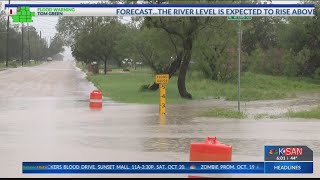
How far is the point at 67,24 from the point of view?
450ft

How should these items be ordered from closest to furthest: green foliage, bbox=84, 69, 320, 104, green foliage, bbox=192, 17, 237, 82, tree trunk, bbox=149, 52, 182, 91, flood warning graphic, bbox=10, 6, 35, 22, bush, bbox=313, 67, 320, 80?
1. flood warning graphic, bbox=10, 6, 35, 22
2. green foliage, bbox=84, 69, 320, 104
3. tree trunk, bbox=149, 52, 182, 91
4. green foliage, bbox=192, 17, 237, 82
5. bush, bbox=313, 67, 320, 80

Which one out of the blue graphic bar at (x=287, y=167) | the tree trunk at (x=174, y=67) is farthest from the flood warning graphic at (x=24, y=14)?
the tree trunk at (x=174, y=67)

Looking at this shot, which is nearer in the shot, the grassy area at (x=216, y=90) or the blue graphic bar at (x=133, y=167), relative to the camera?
the blue graphic bar at (x=133, y=167)

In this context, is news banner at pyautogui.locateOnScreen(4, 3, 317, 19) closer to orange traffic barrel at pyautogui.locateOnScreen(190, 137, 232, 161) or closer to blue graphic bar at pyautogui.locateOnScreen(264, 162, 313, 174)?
blue graphic bar at pyautogui.locateOnScreen(264, 162, 313, 174)

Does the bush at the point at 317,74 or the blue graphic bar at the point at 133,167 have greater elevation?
the bush at the point at 317,74

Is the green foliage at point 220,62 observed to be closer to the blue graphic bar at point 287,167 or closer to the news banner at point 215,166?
the news banner at point 215,166

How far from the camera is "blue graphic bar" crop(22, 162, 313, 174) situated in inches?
316

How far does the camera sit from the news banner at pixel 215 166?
8047 mm

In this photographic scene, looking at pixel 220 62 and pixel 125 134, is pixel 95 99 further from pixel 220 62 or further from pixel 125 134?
pixel 220 62

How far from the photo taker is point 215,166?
7996mm

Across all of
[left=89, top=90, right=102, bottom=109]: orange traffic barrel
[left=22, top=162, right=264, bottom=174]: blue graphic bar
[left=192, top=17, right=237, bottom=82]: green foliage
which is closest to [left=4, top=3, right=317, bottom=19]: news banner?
[left=22, top=162, right=264, bottom=174]: blue graphic bar

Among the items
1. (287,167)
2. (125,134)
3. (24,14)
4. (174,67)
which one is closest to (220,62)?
(174,67)

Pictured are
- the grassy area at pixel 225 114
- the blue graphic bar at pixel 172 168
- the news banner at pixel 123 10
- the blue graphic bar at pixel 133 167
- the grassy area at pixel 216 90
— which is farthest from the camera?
the grassy area at pixel 216 90

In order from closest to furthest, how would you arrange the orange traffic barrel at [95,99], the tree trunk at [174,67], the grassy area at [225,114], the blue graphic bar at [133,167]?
the blue graphic bar at [133,167] < the grassy area at [225,114] < the orange traffic barrel at [95,99] < the tree trunk at [174,67]
